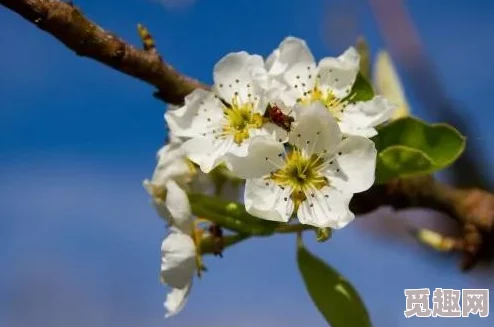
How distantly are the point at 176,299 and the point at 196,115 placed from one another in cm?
23

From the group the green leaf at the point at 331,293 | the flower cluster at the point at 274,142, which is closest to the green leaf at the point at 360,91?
the flower cluster at the point at 274,142

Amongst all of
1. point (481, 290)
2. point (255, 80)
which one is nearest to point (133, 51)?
point (255, 80)

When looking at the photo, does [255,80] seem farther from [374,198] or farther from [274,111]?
[374,198]

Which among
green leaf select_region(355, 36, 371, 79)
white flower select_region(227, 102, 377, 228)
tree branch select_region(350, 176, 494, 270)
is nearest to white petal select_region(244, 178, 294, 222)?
white flower select_region(227, 102, 377, 228)

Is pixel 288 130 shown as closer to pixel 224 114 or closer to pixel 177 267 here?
pixel 224 114

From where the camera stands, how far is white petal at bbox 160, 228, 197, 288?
→ 3.45ft

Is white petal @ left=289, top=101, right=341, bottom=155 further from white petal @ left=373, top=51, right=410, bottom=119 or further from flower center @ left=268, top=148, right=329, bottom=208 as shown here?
white petal @ left=373, top=51, right=410, bottom=119

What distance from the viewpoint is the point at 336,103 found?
1046 mm

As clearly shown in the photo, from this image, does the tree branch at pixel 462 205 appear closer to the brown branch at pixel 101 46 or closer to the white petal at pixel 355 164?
the white petal at pixel 355 164

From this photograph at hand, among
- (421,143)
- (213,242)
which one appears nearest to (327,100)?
(421,143)

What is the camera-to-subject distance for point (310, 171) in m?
1.01

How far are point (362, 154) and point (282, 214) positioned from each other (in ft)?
0.36

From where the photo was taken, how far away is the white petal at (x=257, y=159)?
0.93 meters

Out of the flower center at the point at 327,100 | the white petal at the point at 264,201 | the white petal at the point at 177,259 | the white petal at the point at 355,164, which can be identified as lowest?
the white petal at the point at 177,259
